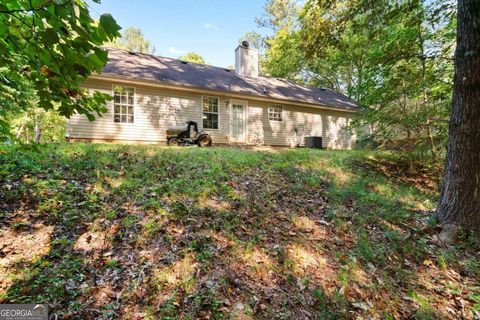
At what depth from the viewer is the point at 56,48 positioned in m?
1.49

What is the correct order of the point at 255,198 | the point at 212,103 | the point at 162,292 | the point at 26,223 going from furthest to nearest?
1. the point at 212,103
2. the point at 255,198
3. the point at 26,223
4. the point at 162,292

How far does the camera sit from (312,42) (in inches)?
283

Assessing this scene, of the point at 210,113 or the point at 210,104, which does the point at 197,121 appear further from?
the point at 210,104

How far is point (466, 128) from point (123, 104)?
35.1 feet

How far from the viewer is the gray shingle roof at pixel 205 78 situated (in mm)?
11359

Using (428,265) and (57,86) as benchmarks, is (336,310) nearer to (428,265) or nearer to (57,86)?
(428,265)

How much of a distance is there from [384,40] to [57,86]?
29.0 feet

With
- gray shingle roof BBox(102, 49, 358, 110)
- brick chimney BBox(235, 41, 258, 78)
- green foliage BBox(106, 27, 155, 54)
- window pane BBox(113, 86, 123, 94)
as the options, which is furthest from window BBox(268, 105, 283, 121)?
green foliage BBox(106, 27, 155, 54)

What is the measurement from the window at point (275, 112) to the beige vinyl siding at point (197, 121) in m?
0.20

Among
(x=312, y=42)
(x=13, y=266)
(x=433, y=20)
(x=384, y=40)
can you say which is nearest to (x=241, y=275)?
(x=13, y=266)

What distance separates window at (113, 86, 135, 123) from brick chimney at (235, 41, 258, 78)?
704 cm

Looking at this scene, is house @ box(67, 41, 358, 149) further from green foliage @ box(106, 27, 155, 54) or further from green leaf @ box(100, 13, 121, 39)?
green foliage @ box(106, 27, 155, 54)

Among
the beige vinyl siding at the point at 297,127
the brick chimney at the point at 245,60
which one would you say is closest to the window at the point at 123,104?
the beige vinyl siding at the point at 297,127

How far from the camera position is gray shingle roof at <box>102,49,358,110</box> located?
11.4 m
